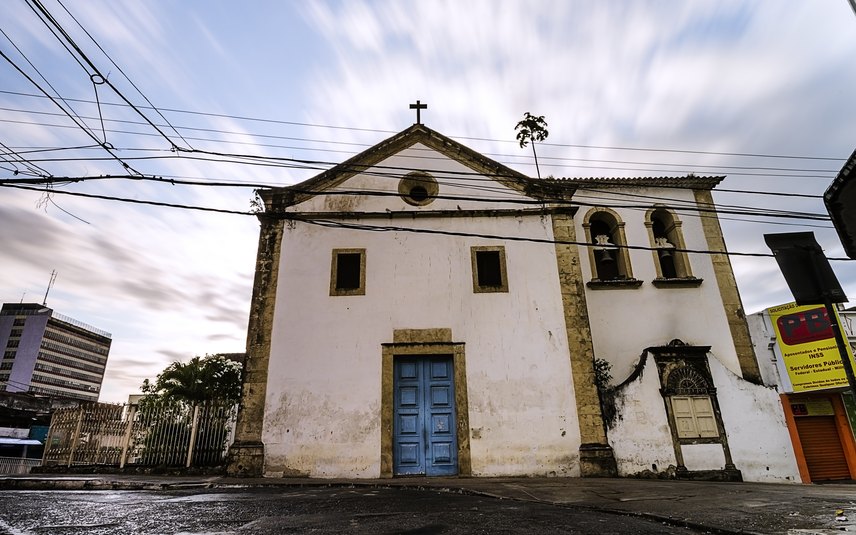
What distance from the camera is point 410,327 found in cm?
1054

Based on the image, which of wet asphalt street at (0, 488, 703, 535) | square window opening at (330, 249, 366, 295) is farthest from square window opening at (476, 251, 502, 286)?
wet asphalt street at (0, 488, 703, 535)

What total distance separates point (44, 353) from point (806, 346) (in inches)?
4334

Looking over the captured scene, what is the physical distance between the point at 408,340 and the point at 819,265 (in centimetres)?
803

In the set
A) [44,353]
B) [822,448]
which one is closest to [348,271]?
[822,448]

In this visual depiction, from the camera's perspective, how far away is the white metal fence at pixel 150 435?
34.2 ft

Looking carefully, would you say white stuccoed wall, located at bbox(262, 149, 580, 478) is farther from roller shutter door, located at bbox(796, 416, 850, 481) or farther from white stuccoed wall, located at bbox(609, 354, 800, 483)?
roller shutter door, located at bbox(796, 416, 850, 481)

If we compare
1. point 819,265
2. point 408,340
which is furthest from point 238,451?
point 819,265

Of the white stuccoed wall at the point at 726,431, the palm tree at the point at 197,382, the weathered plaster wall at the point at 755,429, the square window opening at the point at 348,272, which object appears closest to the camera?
the white stuccoed wall at the point at 726,431

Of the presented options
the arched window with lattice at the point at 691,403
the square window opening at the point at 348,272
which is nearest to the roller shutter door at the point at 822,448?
the arched window with lattice at the point at 691,403

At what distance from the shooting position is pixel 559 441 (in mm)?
9664

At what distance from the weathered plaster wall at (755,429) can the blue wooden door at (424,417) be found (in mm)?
6430

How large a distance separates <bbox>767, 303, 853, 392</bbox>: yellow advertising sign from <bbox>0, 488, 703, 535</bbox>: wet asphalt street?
39.2 feet

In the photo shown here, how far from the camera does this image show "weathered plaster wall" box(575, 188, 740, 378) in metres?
11.8

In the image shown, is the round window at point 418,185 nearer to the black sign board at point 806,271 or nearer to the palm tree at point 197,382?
the black sign board at point 806,271
